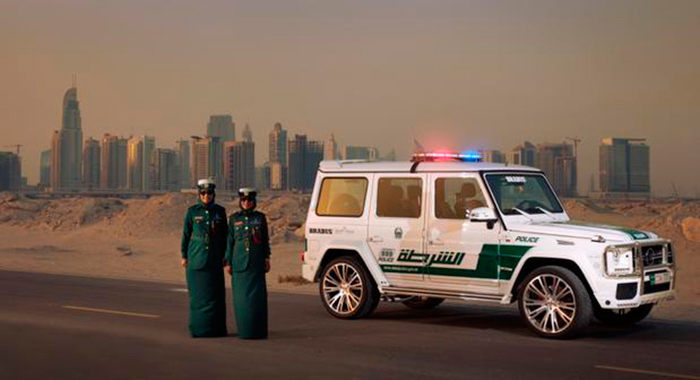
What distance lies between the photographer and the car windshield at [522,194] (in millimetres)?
14180

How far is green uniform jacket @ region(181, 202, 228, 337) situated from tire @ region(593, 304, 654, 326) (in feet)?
18.7

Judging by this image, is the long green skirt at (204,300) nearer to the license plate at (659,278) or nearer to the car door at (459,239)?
the car door at (459,239)

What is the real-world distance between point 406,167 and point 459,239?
59.9 inches

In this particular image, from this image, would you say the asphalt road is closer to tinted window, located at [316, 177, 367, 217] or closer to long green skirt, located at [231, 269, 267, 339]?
long green skirt, located at [231, 269, 267, 339]

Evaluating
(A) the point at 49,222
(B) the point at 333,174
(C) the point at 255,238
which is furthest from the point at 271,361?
(A) the point at 49,222

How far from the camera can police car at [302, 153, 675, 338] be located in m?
13.0

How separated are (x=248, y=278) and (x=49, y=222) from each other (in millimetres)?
65982

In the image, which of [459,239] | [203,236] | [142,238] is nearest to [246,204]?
[203,236]

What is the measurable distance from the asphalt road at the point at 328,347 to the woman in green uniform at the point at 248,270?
0.33 metres

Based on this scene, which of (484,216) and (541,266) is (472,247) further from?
(541,266)

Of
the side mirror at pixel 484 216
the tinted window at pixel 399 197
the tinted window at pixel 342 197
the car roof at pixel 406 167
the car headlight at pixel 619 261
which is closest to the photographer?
the car headlight at pixel 619 261

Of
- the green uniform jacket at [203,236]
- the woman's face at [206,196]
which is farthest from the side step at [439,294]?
the woman's face at [206,196]

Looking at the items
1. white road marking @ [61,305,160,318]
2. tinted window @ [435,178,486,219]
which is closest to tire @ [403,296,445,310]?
tinted window @ [435,178,486,219]

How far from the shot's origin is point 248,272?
42.8 feet
